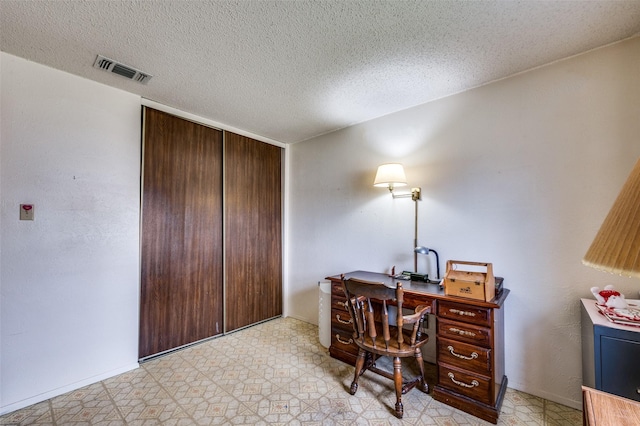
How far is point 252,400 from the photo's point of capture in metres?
2.07

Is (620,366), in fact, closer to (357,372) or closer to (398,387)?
(398,387)

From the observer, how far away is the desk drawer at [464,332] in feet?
6.11

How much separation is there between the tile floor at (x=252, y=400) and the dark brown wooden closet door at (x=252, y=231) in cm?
90

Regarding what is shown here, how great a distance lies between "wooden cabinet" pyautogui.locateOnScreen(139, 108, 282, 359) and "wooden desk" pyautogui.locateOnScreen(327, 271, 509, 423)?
220 centimetres

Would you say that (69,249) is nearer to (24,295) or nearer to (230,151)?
(24,295)

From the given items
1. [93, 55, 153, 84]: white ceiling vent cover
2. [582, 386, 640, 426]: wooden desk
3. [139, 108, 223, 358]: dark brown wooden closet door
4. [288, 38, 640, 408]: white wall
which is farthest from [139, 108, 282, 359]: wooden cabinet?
[582, 386, 640, 426]: wooden desk

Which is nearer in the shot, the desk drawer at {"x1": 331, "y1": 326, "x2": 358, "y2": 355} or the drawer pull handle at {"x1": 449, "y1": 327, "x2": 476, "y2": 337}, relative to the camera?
the drawer pull handle at {"x1": 449, "y1": 327, "x2": 476, "y2": 337}

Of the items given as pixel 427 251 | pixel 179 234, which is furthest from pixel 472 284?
pixel 179 234

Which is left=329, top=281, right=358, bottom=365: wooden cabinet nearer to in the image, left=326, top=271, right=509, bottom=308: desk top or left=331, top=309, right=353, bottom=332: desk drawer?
left=331, top=309, right=353, bottom=332: desk drawer

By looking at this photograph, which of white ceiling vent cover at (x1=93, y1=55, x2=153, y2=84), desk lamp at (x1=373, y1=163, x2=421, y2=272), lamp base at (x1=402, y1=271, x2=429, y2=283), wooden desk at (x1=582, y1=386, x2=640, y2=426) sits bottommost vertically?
wooden desk at (x1=582, y1=386, x2=640, y2=426)

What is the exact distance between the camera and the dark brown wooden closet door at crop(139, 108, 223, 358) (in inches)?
108

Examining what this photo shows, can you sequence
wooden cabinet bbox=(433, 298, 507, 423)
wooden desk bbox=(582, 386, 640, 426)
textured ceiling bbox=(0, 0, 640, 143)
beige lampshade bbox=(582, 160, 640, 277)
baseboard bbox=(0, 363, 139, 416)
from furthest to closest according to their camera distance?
baseboard bbox=(0, 363, 139, 416) → wooden cabinet bbox=(433, 298, 507, 423) → textured ceiling bbox=(0, 0, 640, 143) → wooden desk bbox=(582, 386, 640, 426) → beige lampshade bbox=(582, 160, 640, 277)

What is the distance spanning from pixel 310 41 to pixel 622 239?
1955mm

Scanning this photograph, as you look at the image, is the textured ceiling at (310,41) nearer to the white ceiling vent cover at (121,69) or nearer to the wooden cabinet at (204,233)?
the white ceiling vent cover at (121,69)
